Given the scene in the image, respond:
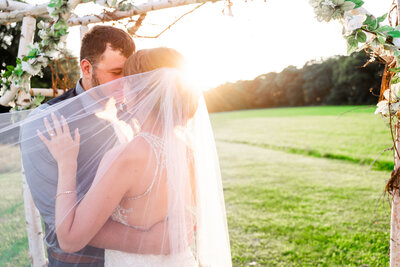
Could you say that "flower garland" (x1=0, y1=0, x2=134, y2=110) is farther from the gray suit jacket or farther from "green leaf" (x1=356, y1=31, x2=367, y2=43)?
"green leaf" (x1=356, y1=31, x2=367, y2=43)

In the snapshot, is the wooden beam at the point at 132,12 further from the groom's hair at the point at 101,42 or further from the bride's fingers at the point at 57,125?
the bride's fingers at the point at 57,125

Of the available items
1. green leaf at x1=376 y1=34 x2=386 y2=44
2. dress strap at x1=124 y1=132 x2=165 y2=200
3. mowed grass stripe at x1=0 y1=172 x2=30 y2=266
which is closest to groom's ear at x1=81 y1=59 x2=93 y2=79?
mowed grass stripe at x1=0 y1=172 x2=30 y2=266

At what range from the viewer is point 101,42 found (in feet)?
7.05

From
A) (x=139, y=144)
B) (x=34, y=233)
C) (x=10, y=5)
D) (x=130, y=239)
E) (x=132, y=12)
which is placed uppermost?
(x=10, y=5)

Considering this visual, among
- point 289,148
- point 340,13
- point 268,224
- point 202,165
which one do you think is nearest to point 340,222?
point 268,224

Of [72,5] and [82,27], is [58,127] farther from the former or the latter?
[82,27]

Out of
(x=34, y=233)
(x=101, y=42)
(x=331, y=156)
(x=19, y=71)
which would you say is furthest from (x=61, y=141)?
(x=331, y=156)

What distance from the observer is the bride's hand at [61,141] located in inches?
58.1

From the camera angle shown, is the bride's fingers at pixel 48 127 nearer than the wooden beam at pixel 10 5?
Yes

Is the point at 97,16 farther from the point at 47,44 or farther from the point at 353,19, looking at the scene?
the point at 353,19

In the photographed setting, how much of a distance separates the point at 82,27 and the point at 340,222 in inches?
193

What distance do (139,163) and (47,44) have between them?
1.38 metres

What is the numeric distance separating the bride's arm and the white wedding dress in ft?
0.42

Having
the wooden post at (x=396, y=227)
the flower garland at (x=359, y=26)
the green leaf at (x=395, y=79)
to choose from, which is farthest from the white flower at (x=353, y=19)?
the wooden post at (x=396, y=227)
